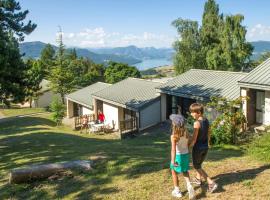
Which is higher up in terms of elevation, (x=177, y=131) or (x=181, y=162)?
(x=177, y=131)

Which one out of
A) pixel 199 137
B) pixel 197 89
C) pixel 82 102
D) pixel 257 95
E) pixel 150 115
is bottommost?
pixel 150 115

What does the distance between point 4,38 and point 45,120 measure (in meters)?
19.8

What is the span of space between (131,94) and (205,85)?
23.8ft

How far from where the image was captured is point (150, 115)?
2619 centimetres

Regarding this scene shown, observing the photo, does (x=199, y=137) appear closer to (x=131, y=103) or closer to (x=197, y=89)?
(x=197, y=89)

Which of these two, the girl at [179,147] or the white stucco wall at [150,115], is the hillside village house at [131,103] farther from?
the girl at [179,147]

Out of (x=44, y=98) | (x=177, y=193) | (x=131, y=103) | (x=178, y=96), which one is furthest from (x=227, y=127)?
(x=44, y=98)

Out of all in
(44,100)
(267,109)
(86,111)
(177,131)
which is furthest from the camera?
(44,100)

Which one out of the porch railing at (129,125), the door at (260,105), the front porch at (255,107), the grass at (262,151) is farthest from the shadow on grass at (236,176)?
the porch railing at (129,125)

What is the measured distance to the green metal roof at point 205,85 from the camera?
2154 cm

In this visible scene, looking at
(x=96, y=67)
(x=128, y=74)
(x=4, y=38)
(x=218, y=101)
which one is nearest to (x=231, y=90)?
(x=218, y=101)

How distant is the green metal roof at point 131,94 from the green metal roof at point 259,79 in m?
8.65

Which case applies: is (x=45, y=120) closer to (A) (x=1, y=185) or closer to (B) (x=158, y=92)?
(B) (x=158, y=92)

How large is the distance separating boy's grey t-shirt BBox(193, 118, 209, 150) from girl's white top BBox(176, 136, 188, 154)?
34 cm
